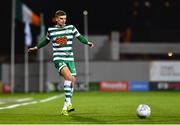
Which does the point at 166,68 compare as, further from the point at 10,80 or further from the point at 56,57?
the point at 56,57

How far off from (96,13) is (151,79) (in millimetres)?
26595

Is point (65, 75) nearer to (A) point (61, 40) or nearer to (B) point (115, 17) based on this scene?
(A) point (61, 40)

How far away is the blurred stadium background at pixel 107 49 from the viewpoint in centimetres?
4753

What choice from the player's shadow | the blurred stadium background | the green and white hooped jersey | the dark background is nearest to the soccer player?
the green and white hooped jersey

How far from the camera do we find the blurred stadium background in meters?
47.5

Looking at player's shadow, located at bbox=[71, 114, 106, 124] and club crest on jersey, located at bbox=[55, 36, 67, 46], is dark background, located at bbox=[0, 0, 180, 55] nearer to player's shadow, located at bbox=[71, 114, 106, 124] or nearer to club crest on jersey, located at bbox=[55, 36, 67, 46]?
club crest on jersey, located at bbox=[55, 36, 67, 46]

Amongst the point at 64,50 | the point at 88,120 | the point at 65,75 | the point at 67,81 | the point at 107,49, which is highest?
the point at 107,49

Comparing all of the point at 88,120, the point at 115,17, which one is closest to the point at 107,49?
Result: the point at 115,17

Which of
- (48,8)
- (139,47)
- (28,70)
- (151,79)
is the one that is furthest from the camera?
(48,8)

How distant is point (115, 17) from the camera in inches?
2923

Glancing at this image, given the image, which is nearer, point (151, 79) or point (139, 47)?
point (151, 79)

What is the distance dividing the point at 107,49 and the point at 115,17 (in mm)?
17785

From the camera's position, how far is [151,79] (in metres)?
47.6

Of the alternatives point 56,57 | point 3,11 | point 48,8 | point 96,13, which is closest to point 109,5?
point 96,13
